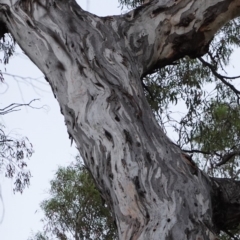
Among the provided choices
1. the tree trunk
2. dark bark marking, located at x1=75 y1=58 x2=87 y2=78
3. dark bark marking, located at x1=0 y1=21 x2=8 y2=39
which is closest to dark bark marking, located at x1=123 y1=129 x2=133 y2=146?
the tree trunk

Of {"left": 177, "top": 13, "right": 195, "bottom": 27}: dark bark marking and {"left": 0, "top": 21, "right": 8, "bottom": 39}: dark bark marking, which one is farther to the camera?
{"left": 0, "top": 21, "right": 8, "bottom": 39}: dark bark marking

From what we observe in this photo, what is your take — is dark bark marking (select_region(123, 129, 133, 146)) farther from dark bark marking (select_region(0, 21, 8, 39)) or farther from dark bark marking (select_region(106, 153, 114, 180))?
dark bark marking (select_region(0, 21, 8, 39))

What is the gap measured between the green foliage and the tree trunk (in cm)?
412

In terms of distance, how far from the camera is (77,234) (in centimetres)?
812

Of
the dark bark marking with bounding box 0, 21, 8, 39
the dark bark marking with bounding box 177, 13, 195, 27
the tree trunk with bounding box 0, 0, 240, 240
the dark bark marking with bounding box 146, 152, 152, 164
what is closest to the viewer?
the tree trunk with bounding box 0, 0, 240, 240

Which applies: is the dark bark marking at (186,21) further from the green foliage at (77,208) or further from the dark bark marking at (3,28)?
→ the green foliage at (77,208)

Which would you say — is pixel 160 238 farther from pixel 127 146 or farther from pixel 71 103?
pixel 71 103

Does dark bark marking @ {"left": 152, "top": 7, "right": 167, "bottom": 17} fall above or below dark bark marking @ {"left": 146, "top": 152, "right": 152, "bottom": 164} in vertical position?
above

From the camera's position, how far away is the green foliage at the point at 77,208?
305 inches

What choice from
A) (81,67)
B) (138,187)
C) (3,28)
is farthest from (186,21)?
(138,187)

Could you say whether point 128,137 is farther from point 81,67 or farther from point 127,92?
point 81,67

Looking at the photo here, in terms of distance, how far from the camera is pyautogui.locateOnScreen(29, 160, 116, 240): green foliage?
7.75m

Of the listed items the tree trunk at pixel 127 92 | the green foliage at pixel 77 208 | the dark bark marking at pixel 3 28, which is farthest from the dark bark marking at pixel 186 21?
the green foliage at pixel 77 208

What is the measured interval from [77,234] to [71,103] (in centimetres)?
541
